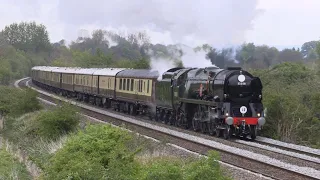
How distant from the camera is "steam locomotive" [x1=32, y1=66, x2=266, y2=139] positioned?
19422 millimetres

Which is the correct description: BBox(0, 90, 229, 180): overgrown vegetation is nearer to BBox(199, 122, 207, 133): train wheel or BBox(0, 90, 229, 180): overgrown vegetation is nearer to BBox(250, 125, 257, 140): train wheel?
BBox(250, 125, 257, 140): train wheel

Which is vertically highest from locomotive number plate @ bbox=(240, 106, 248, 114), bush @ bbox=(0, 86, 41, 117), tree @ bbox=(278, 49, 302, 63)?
tree @ bbox=(278, 49, 302, 63)

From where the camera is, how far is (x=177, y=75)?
23219mm

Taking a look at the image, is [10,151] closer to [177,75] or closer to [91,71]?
[177,75]

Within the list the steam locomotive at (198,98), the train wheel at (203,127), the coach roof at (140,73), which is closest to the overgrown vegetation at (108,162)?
the steam locomotive at (198,98)

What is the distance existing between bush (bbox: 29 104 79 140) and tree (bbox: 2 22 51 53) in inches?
4058

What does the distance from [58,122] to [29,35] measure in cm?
10620

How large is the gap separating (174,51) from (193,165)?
19714mm

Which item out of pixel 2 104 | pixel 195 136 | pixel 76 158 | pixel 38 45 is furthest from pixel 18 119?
pixel 38 45

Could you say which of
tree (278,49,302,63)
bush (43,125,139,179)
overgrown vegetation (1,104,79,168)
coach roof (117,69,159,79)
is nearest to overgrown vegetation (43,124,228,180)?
bush (43,125,139,179)

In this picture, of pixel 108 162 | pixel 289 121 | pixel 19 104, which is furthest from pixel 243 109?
pixel 19 104

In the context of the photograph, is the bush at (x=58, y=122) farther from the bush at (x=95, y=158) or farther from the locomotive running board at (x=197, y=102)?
the bush at (x=95, y=158)

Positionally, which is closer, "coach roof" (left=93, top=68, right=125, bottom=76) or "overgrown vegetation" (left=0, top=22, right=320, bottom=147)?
"overgrown vegetation" (left=0, top=22, right=320, bottom=147)

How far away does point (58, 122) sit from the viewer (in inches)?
827
